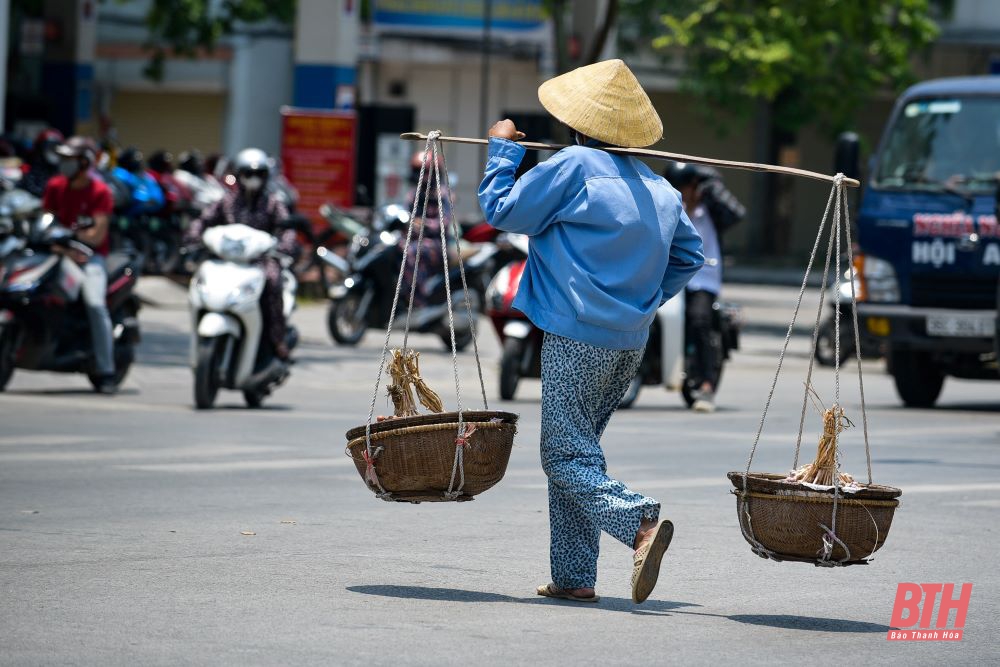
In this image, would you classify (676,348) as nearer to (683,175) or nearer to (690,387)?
(690,387)

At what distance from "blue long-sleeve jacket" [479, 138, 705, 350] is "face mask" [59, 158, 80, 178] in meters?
7.91

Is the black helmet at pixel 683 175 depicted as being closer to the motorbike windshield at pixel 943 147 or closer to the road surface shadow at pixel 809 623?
the motorbike windshield at pixel 943 147

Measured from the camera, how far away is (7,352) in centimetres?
1370

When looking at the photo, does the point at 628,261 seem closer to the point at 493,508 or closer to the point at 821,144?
the point at 493,508

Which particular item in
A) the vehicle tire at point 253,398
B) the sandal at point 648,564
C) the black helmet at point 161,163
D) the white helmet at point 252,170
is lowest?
the vehicle tire at point 253,398

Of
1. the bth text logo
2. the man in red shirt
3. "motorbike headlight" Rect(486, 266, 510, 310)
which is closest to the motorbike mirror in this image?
"motorbike headlight" Rect(486, 266, 510, 310)

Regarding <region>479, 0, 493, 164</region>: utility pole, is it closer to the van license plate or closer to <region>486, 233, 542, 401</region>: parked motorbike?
<region>486, 233, 542, 401</region>: parked motorbike

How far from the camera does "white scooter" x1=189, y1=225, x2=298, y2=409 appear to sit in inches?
508

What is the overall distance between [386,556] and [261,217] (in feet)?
21.3

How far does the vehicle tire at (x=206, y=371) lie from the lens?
42.3 feet

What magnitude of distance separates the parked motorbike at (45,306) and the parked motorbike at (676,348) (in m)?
3.87

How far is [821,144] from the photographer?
4850 centimetres

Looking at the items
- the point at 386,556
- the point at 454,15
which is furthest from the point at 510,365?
the point at 454,15

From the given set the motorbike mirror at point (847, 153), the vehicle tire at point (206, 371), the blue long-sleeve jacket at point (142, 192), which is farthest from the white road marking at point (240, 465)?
the blue long-sleeve jacket at point (142, 192)
